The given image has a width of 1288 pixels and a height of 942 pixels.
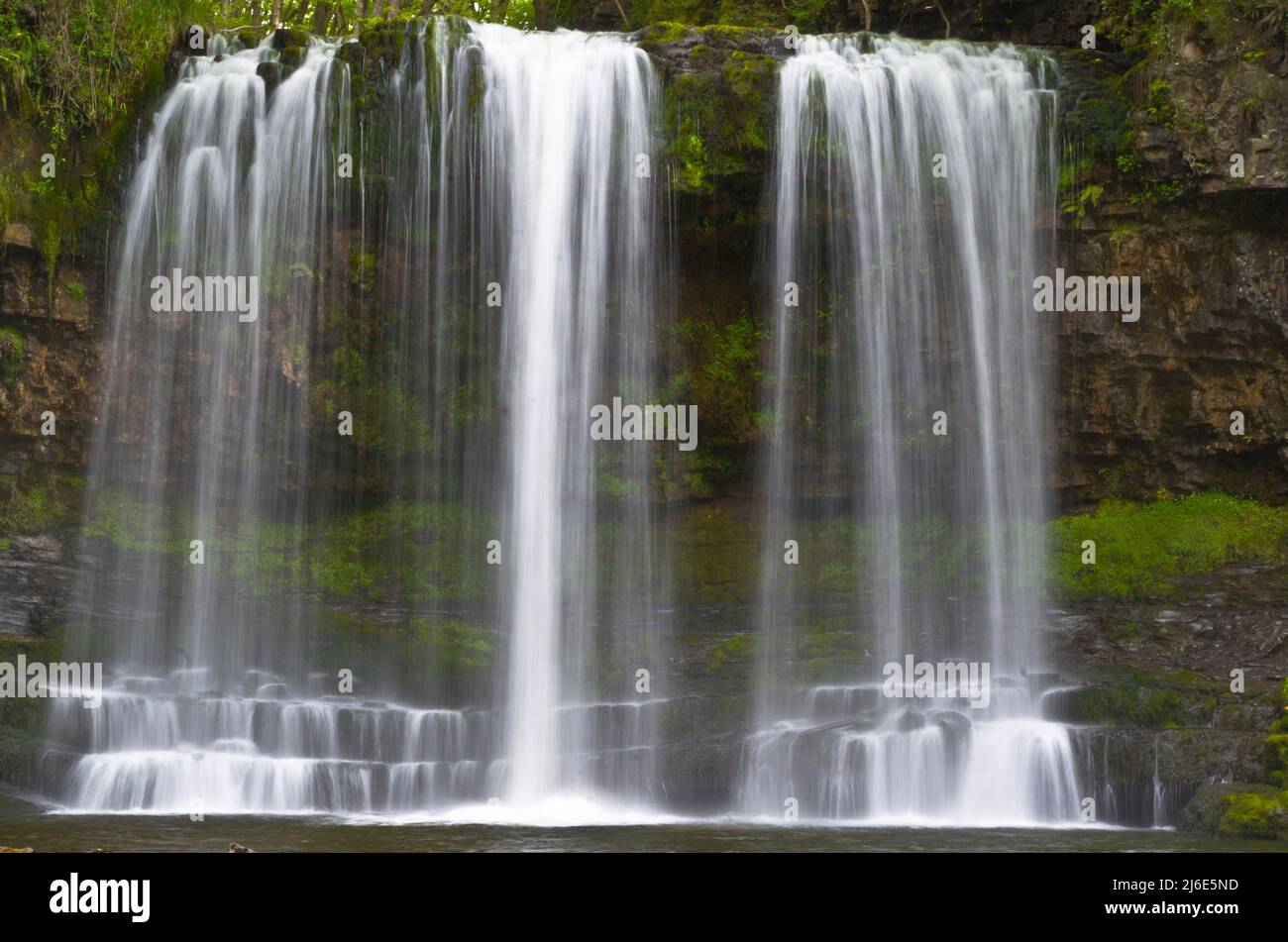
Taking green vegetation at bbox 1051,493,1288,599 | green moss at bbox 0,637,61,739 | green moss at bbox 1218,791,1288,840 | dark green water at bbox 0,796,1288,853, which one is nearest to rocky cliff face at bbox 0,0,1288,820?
green vegetation at bbox 1051,493,1288,599

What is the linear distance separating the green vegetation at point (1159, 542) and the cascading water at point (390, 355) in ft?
17.0

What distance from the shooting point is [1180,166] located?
16.4 m

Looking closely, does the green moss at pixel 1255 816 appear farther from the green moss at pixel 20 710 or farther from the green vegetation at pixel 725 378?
the green moss at pixel 20 710

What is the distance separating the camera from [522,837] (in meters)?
12.1

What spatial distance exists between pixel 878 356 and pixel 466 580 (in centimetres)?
565

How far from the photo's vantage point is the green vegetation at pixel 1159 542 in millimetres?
16672

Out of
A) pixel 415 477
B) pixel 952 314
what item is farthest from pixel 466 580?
pixel 952 314

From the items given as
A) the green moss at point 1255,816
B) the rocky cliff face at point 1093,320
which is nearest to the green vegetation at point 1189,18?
the rocky cliff face at point 1093,320

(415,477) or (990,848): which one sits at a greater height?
(415,477)

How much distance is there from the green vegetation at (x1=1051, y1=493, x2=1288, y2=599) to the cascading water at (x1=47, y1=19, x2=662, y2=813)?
17.0 ft

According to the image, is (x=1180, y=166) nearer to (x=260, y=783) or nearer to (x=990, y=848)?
(x=990, y=848)

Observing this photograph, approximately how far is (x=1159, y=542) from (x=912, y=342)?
12.8 ft

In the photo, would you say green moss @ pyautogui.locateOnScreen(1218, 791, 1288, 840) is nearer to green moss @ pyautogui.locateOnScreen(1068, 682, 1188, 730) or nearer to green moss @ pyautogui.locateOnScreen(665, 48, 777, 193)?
green moss @ pyautogui.locateOnScreen(1068, 682, 1188, 730)

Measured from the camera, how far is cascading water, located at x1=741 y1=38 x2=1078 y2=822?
16.5 meters
